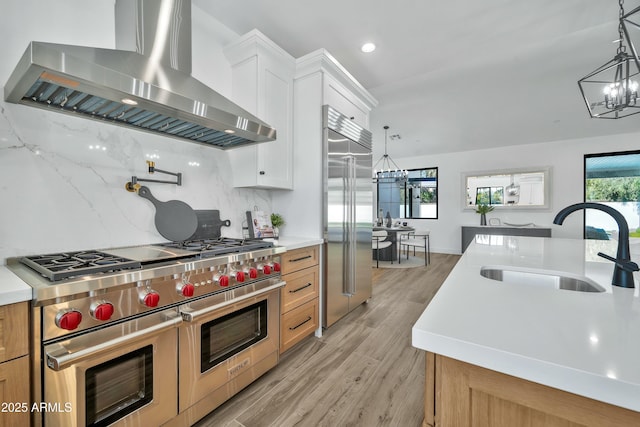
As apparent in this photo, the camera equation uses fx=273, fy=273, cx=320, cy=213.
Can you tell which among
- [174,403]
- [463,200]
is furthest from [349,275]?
[463,200]

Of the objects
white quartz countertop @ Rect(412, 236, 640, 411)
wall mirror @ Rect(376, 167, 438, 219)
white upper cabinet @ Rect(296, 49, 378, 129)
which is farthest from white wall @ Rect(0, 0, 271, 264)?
wall mirror @ Rect(376, 167, 438, 219)

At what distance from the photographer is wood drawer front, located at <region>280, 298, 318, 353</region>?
2.04 metres

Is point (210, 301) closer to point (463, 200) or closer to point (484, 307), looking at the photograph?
point (484, 307)

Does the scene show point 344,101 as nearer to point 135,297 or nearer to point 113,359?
point 135,297

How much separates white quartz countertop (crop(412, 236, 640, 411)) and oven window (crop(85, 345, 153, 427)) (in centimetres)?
122

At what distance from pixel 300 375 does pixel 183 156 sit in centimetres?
178

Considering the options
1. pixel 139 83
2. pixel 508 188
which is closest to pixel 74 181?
pixel 139 83

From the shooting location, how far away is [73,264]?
1.15 metres

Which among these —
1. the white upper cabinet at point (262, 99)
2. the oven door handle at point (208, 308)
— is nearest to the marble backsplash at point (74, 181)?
the white upper cabinet at point (262, 99)

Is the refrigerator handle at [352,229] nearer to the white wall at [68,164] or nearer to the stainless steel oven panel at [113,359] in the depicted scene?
the white wall at [68,164]

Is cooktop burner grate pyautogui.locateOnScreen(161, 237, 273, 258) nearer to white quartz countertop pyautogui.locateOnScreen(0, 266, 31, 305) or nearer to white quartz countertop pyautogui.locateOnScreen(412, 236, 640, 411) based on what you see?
white quartz countertop pyautogui.locateOnScreen(0, 266, 31, 305)

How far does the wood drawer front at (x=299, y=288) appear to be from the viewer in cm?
206

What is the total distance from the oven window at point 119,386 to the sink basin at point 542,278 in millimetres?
1638

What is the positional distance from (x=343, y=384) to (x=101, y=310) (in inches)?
57.6
